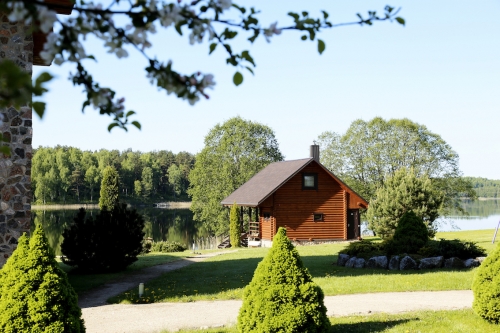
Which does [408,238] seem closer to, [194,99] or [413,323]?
[413,323]

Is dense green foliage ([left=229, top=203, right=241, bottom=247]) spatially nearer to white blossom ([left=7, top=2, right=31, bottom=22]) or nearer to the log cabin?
the log cabin

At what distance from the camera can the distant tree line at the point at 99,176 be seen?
310ft

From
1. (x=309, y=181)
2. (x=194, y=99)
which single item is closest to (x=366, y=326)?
(x=194, y=99)

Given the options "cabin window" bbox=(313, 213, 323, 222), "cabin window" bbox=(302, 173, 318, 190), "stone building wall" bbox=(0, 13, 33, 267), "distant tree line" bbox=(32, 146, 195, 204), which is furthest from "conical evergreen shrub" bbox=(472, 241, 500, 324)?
"distant tree line" bbox=(32, 146, 195, 204)

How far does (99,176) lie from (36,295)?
91836 mm

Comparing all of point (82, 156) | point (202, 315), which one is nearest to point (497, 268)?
point (202, 315)

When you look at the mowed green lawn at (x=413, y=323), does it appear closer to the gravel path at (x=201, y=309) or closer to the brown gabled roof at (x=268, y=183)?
the gravel path at (x=201, y=309)

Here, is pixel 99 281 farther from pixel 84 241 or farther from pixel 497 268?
pixel 497 268

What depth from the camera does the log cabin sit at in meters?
33.9

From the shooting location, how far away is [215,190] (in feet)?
162

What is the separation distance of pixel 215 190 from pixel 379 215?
21.5 meters

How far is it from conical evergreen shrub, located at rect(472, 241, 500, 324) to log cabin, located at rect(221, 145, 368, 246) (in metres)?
23.1

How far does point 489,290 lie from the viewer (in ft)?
32.4

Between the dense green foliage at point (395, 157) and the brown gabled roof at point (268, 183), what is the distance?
12923mm
